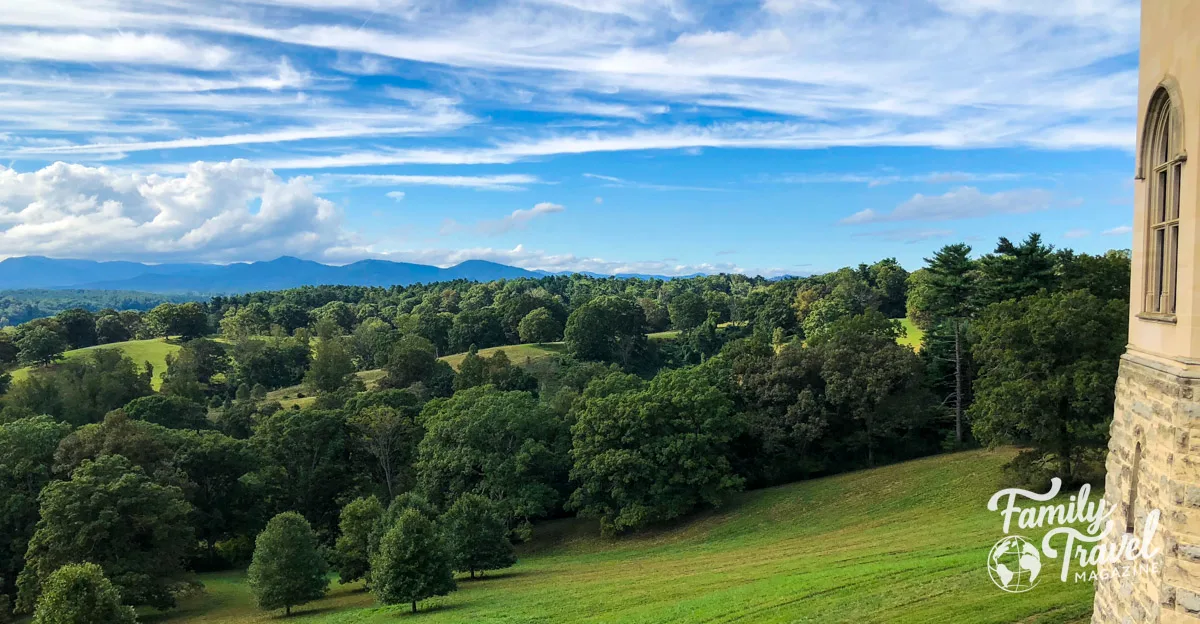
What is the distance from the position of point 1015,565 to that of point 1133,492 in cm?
864

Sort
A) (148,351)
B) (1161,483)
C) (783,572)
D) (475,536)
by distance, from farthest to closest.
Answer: (148,351) < (475,536) < (783,572) < (1161,483)

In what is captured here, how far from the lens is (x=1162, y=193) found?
29.8ft

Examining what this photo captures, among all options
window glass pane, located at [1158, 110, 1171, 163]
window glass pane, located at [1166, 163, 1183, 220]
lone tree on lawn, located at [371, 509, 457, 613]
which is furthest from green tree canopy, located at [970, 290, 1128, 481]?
lone tree on lawn, located at [371, 509, 457, 613]

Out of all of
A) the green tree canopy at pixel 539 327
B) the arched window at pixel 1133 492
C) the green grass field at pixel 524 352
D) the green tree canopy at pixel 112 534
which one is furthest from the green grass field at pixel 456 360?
the arched window at pixel 1133 492

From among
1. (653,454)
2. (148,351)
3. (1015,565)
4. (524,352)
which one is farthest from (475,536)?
(148,351)

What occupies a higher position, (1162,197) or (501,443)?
(1162,197)

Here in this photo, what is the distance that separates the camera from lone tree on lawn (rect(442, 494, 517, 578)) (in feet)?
114

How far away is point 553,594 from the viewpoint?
85.1ft

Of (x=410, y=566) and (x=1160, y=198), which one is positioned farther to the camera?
(x=410, y=566)

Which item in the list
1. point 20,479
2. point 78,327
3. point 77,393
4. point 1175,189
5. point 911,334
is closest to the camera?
point 1175,189

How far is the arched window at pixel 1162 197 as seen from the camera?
8518 mm

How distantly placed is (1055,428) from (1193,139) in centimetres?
2521

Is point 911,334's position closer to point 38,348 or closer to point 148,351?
point 148,351

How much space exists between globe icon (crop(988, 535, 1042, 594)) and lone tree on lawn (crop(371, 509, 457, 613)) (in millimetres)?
19705
